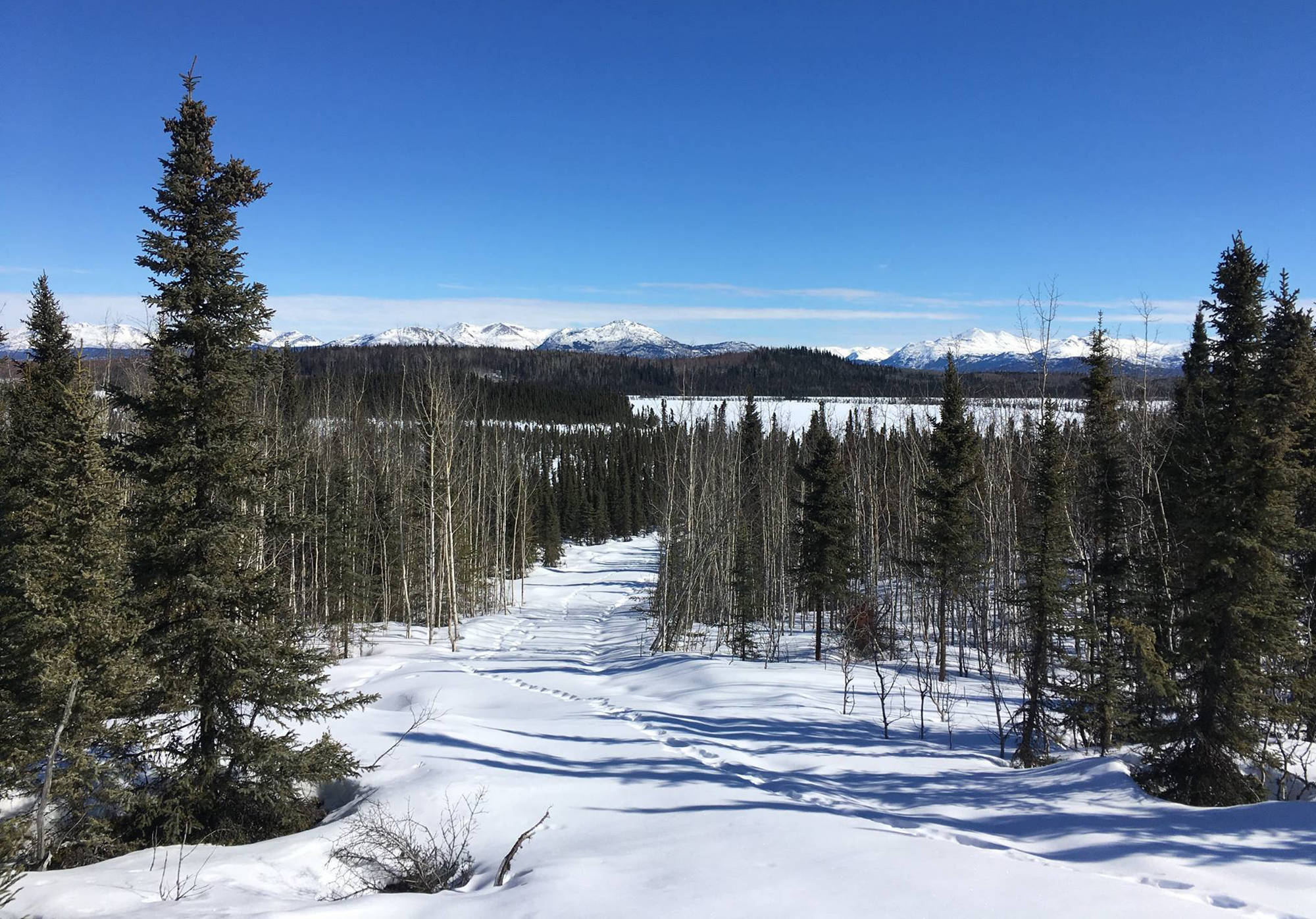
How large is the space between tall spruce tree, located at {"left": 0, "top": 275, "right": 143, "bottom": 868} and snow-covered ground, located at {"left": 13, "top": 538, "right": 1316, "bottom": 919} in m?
2.16

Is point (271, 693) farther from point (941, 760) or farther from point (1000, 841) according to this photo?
point (941, 760)

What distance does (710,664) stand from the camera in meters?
20.5

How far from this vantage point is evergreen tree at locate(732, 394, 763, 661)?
27178 mm

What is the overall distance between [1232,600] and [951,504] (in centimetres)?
1312

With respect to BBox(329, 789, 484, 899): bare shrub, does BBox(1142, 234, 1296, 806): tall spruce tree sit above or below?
above

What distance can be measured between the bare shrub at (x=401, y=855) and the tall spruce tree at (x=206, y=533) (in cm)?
198

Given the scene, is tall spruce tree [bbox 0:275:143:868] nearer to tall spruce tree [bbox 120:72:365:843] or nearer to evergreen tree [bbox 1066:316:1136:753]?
tall spruce tree [bbox 120:72:365:843]

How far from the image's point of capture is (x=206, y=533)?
9836 millimetres

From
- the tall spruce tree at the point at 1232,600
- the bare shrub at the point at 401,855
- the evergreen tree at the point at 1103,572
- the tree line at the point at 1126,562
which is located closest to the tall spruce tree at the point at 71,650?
the bare shrub at the point at 401,855

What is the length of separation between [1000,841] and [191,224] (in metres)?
14.1

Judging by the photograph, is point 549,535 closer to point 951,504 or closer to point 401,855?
point 951,504

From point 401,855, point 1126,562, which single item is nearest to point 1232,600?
point 1126,562

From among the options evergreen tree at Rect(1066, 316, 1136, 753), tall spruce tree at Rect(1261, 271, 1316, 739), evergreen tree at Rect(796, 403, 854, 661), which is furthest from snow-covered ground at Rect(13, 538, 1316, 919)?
evergreen tree at Rect(796, 403, 854, 661)

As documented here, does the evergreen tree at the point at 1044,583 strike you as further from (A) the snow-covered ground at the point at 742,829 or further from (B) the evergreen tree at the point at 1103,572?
(A) the snow-covered ground at the point at 742,829
